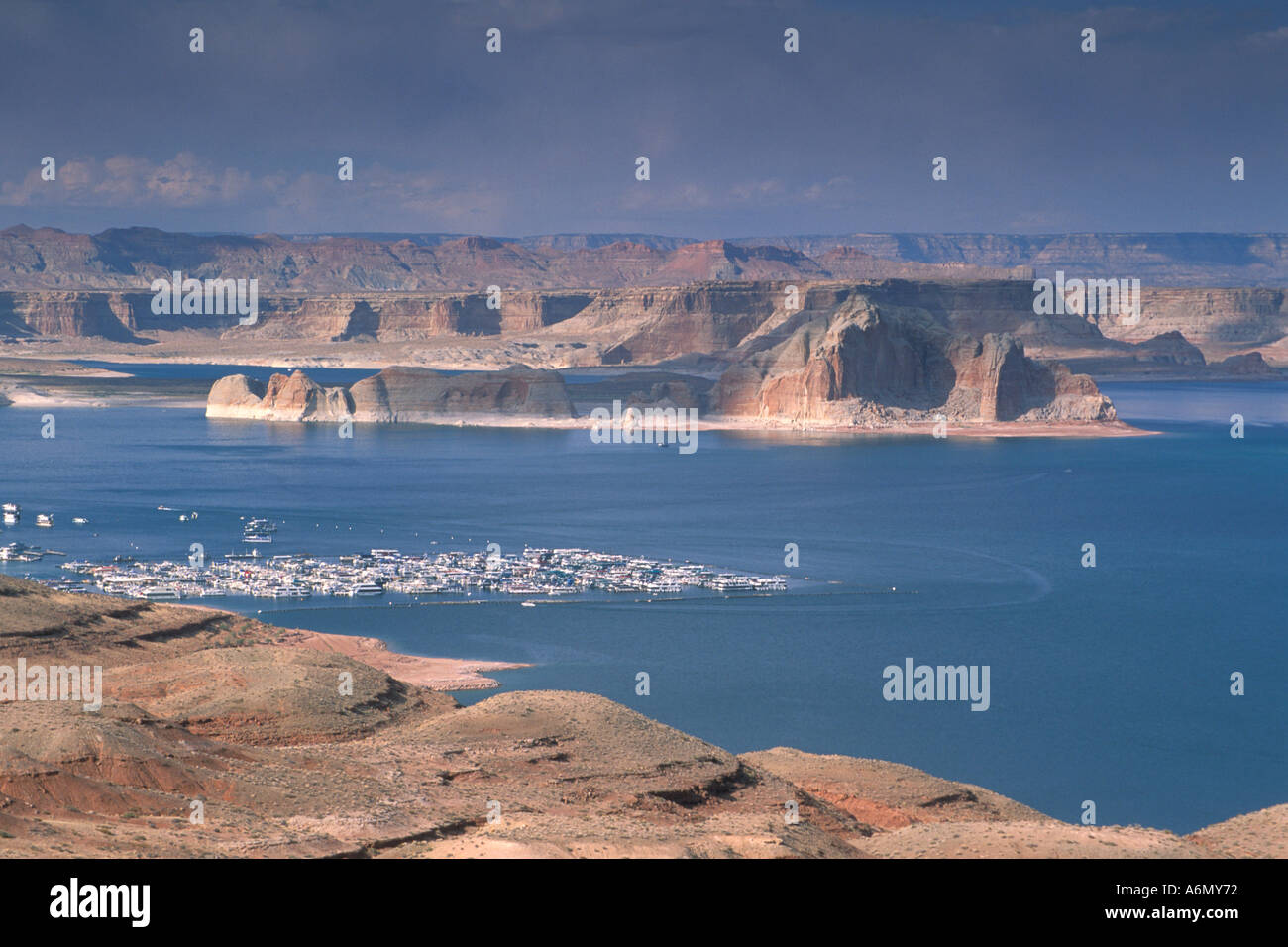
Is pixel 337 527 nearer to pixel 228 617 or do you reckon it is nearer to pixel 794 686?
pixel 228 617

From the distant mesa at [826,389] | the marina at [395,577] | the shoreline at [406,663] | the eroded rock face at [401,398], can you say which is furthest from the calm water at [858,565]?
the eroded rock face at [401,398]

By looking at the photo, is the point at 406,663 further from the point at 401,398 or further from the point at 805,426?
the point at 401,398

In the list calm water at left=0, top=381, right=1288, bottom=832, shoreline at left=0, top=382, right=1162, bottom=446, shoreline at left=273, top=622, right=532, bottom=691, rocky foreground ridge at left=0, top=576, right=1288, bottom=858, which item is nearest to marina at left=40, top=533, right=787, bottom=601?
calm water at left=0, top=381, right=1288, bottom=832

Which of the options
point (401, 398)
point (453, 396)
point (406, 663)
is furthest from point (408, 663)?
point (453, 396)

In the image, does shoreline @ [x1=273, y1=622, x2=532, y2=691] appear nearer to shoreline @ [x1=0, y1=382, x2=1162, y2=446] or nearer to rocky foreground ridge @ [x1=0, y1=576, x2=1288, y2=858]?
rocky foreground ridge @ [x1=0, y1=576, x2=1288, y2=858]

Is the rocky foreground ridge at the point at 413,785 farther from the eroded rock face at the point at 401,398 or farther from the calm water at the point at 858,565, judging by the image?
the eroded rock face at the point at 401,398
